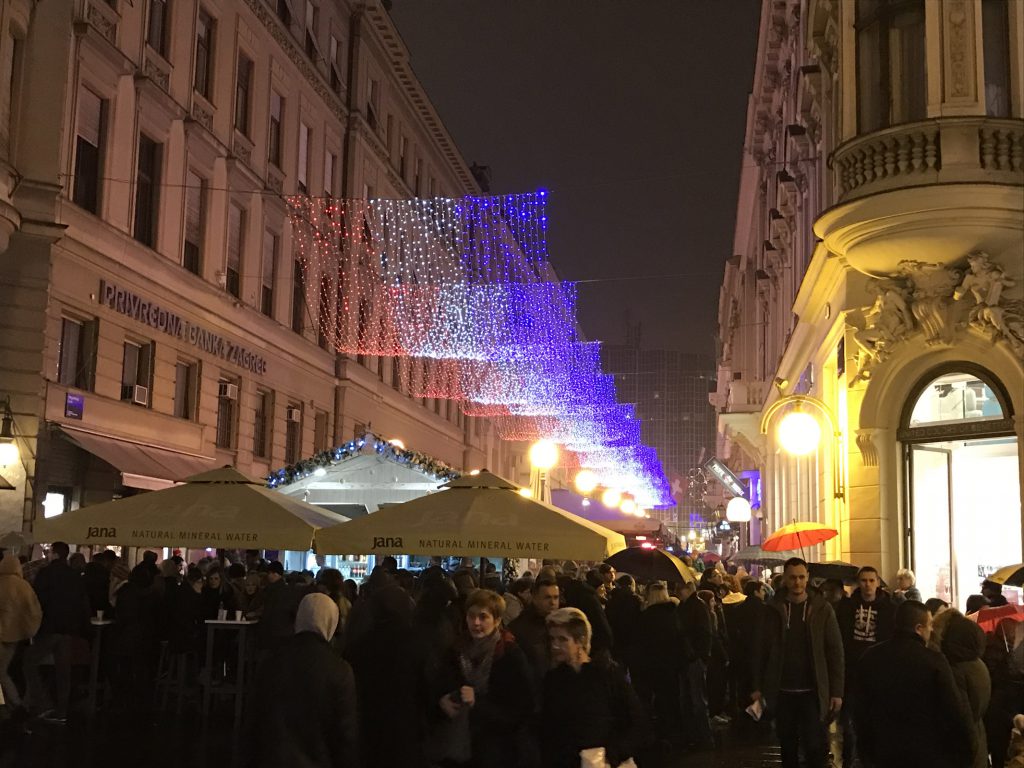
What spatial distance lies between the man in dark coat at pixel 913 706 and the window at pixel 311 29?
32074mm

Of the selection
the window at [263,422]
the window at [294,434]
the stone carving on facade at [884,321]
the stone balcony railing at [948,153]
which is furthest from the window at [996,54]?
the window at [294,434]

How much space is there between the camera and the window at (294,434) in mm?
35312

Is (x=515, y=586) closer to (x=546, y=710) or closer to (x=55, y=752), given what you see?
(x=55, y=752)

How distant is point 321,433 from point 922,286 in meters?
25.5

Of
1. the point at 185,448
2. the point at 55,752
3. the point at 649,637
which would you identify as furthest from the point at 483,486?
the point at 185,448

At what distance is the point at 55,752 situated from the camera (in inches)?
462

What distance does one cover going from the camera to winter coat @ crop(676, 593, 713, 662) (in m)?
13.7

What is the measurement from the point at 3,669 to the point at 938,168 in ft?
41.6

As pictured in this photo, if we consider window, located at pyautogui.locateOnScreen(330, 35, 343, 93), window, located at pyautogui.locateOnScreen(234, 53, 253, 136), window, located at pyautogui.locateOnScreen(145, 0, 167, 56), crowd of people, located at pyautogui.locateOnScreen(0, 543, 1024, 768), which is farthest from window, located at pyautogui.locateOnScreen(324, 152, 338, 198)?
crowd of people, located at pyautogui.locateOnScreen(0, 543, 1024, 768)

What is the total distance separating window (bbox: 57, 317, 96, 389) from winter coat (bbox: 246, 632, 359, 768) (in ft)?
58.0

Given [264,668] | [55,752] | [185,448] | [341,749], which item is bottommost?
[55,752]

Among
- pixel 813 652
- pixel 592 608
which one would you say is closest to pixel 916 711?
pixel 813 652

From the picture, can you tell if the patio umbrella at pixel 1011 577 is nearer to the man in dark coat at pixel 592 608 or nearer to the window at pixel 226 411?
the man in dark coat at pixel 592 608

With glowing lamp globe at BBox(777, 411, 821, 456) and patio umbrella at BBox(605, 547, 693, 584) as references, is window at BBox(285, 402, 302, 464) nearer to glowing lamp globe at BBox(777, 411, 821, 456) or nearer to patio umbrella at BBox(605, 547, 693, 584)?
glowing lamp globe at BBox(777, 411, 821, 456)
